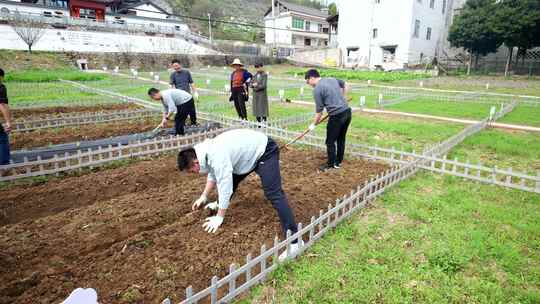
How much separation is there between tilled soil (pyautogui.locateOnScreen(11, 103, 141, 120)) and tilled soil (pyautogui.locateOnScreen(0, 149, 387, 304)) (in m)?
6.45

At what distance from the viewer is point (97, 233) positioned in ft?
12.6

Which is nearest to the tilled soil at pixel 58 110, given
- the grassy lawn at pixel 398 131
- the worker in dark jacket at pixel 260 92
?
the worker in dark jacket at pixel 260 92

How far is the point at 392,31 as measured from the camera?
3456 centimetres

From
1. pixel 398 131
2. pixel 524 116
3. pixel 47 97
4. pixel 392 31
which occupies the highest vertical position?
pixel 392 31

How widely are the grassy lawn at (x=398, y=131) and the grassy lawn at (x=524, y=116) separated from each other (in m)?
2.24

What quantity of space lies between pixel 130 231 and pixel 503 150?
7.73 meters

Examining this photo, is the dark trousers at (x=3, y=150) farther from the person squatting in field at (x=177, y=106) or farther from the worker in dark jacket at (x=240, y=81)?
the worker in dark jacket at (x=240, y=81)

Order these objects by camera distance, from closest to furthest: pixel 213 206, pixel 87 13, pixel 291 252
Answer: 1. pixel 291 252
2. pixel 213 206
3. pixel 87 13

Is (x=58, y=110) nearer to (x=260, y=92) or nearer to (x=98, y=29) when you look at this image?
(x=260, y=92)

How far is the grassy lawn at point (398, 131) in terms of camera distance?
795 centimetres

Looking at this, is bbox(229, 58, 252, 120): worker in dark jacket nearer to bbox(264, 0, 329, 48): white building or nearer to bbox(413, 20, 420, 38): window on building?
bbox(413, 20, 420, 38): window on building

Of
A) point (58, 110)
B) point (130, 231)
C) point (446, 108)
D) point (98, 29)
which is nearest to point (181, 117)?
point (130, 231)

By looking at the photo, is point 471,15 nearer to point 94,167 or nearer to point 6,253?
point 94,167

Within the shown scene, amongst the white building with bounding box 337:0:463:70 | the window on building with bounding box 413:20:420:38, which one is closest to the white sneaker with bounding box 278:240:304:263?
the white building with bounding box 337:0:463:70
